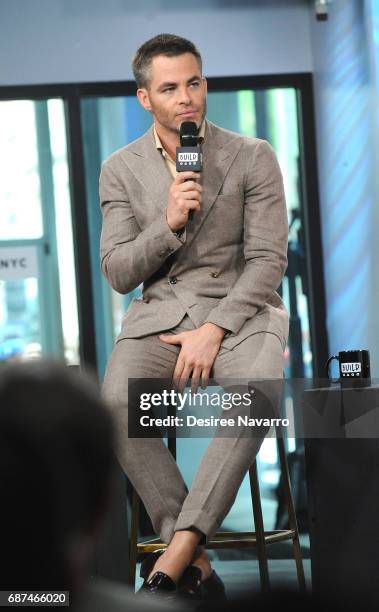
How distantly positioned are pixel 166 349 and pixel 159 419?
28 cm

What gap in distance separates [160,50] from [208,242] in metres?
→ 0.56

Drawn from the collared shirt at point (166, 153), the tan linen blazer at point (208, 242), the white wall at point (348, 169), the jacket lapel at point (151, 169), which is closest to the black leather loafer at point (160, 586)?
the tan linen blazer at point (208, 242)

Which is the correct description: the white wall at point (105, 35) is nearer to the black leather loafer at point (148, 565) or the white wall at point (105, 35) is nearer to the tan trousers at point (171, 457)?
the tan trousers at point (171, 457)

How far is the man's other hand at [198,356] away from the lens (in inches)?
A: 104

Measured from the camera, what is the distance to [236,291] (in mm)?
2701

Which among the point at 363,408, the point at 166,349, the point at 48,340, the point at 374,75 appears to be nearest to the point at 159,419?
the point at 166,349

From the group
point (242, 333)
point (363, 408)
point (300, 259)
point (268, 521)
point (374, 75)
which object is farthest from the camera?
point (300, 259)

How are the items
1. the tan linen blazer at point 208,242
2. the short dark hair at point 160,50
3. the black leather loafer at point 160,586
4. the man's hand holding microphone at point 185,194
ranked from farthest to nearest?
1. the short dark hair at point 160,50
2. the tan linen blazer at point 208,242
3. the man's hand holding microphone at point 185,194
4. the black leather loafer at point 160,586

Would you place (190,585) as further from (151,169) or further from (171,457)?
(151,169)

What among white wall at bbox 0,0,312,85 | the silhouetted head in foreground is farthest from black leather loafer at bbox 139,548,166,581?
white wall at bbox 0,0,312,85

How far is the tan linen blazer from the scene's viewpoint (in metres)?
2.71

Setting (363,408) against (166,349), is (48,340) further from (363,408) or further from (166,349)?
(363,408)

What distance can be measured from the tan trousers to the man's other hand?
0.04 meters

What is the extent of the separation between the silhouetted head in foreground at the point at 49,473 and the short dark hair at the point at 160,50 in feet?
7.68
